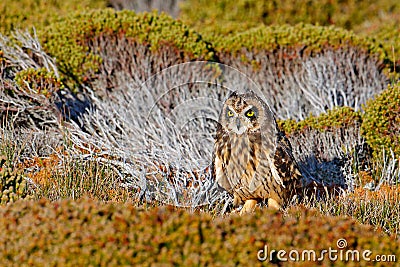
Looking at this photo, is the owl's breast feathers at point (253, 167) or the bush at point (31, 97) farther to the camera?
the bush at point (31, 97)

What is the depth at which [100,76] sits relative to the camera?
29.1 feet

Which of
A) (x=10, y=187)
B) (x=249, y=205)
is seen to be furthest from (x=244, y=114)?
(x=10, y=187)

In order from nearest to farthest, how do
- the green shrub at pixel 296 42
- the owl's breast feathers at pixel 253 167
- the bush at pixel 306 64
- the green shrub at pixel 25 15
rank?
1. the owl's breast feathers at pixel 253 167
2. the bush at pixel 306 64
3. the green shrub at pixel 296 42
4. the green shrub at pixel 25 15

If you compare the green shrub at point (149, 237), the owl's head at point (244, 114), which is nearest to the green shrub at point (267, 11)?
the owl's head at point (244, 114)

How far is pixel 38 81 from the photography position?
24.6 ft

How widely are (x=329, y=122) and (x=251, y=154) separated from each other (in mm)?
2486

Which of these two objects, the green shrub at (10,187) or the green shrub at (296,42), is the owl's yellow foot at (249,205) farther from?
the green shrub at (296,42)

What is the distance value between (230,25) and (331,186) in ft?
15.6

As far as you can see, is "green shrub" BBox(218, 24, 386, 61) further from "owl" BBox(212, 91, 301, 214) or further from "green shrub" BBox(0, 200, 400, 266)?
"green shrub" BBox(0, 200, 400, 266)

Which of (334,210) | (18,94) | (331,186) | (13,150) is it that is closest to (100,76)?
(18,94)

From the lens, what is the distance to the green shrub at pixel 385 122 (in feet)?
23.4
